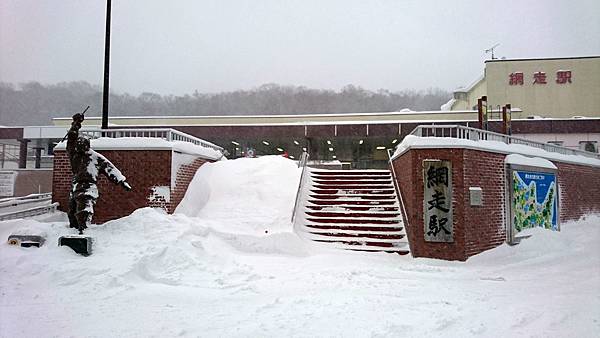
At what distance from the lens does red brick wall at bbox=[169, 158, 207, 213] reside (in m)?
9.88

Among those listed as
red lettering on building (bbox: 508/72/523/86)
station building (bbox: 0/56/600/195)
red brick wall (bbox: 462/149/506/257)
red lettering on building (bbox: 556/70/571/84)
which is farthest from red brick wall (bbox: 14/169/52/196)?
red lettering on building (bbox: 556/70/571/84)

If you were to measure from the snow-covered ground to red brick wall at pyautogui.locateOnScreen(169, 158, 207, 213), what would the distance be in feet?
0.89

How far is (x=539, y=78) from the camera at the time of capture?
1086 inches

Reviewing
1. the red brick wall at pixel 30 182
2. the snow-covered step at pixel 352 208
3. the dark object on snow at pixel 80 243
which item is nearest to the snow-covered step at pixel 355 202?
the snow-covered step at pixel 352 208

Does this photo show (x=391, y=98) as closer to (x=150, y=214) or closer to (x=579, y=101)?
(x=579, y=101)

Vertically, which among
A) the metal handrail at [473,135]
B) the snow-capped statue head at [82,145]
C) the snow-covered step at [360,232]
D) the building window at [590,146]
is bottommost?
the snow-covered step at [360,232]

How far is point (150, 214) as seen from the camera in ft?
26.5

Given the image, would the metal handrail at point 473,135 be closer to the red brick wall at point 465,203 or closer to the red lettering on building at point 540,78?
the red brick wall at point 465,203

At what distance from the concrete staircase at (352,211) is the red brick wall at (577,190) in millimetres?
5061

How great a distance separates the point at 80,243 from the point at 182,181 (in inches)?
153

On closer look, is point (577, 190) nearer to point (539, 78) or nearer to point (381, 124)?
point (381, 124)

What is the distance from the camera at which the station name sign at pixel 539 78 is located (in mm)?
26953

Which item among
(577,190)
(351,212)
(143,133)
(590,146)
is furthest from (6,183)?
(590,146)

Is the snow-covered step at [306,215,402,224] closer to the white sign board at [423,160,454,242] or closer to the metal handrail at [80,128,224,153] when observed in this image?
the white sign board at [423,160,454,242]
